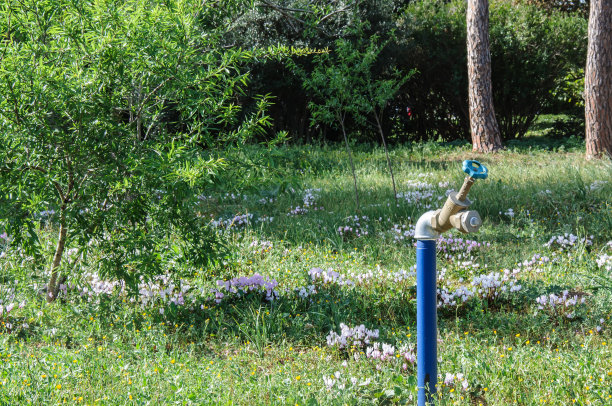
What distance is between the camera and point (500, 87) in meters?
14.8

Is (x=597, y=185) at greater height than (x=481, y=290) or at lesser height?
greater

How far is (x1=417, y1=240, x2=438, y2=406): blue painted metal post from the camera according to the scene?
2.68 meters

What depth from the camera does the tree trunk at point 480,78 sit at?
11.7 m

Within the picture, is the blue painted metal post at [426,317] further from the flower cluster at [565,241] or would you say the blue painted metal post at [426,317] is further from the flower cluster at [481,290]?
the flower cluster at [565,241]

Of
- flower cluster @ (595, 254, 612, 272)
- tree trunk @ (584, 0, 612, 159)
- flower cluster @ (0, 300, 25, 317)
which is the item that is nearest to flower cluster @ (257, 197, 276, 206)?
flower cluster @ (0, 300, 25, 317)

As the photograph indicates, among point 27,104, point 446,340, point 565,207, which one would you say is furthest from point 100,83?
point 565,207

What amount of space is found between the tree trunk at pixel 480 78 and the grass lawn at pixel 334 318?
498 centimetres

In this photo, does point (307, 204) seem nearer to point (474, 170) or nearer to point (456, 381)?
point (456, 381)

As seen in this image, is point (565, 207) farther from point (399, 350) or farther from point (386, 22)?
point (386, 22)

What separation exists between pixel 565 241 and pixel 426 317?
3.59 m

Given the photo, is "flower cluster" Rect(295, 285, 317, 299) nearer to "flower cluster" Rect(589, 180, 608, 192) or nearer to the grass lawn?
the grass lawn

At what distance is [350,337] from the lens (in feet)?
12.4

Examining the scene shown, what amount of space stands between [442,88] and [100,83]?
12297 millimetres

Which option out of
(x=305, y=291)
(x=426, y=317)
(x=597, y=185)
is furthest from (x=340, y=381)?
(x=597, y=185)
